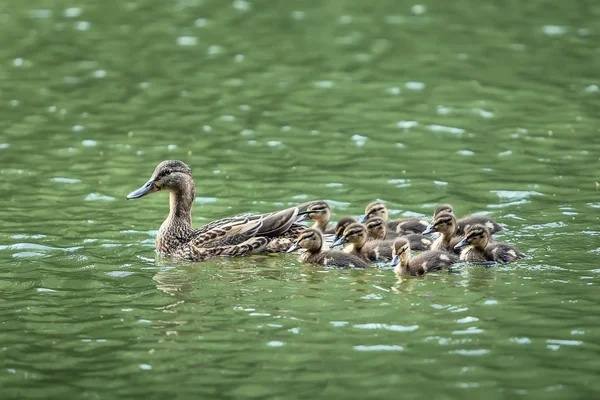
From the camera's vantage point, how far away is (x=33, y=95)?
16266 millimetres

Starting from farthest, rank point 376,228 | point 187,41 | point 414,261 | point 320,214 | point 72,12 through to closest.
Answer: point 72,12, point 187,41, point 320,214, point 376,228, point 414,261

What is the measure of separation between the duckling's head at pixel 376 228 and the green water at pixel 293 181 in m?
0.75

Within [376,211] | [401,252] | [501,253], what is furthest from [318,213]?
[501,253]

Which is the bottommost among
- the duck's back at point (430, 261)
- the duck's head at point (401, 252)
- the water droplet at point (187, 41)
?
the duck's back at point (430, 261)

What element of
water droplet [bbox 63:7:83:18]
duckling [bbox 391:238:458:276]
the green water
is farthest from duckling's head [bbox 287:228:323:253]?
water droplet [bbox 63:7:83:18]

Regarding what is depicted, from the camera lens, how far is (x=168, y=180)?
36.0ft

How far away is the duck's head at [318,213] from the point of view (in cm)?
1079

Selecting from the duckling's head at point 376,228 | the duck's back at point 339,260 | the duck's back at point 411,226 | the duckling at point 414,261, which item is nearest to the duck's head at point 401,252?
the duckling at point 414,261

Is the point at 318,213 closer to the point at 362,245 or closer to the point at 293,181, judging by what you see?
the point at 362,245

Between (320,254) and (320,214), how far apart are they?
89cm

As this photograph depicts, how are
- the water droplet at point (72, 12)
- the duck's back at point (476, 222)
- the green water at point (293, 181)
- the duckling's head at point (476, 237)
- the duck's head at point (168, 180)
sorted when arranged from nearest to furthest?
the green water at point (293, 181) < the duckling's head at point (476, 237) < the duck's back at point (476, 222) < the duck's head at point (168, 180) < the water droplet at point (72, 12)

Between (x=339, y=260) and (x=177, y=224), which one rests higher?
(x=177, y=224)

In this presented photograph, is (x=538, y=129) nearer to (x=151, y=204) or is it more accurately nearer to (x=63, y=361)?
(x=151, y=204)

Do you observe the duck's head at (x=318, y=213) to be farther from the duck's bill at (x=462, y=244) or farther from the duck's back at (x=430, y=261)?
the duck's bill at (x=462, y=244)
